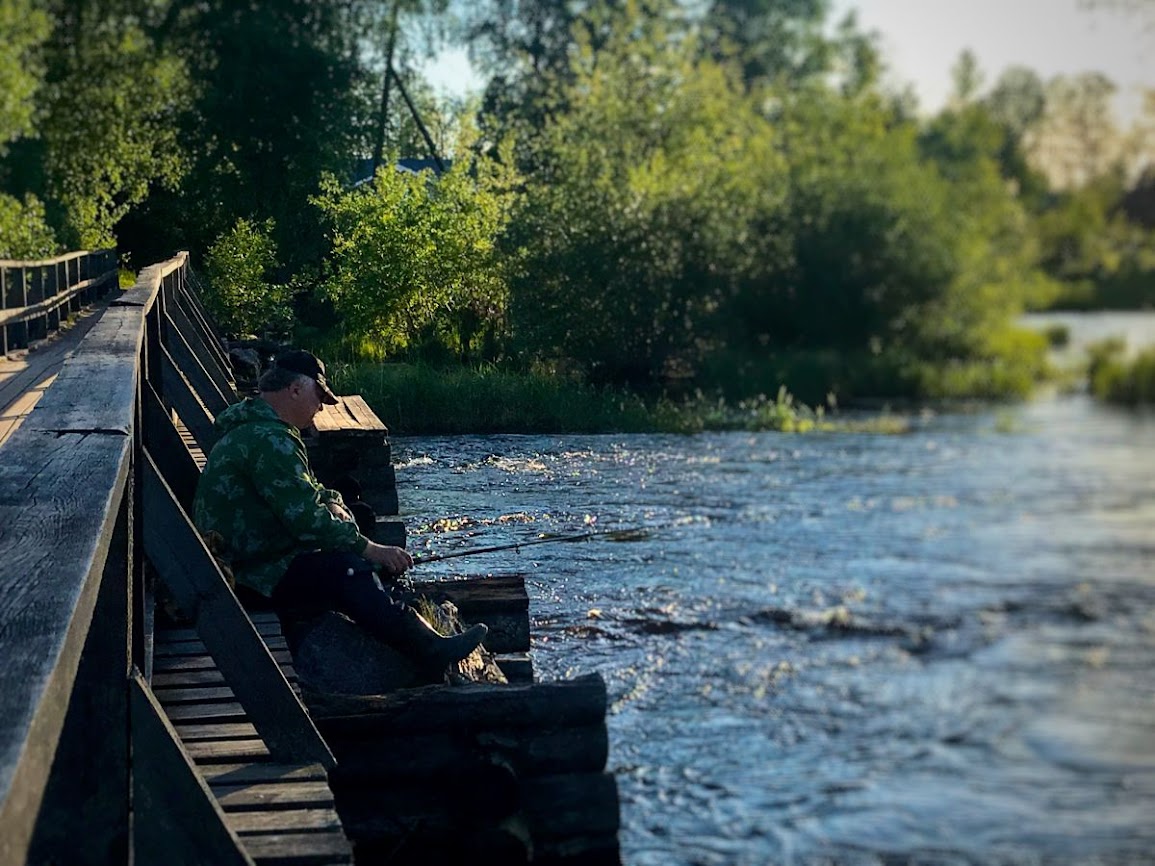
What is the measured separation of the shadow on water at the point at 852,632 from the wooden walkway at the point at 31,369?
2.22 metres

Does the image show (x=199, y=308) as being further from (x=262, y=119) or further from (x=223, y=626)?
(x=223, y=626)

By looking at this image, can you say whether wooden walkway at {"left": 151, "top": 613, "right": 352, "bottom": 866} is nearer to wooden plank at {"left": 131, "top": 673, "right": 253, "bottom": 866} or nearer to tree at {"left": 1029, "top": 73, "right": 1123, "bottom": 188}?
wooden plank at {"left": 131, "top": 673, "right": 253, "bottom": 866}

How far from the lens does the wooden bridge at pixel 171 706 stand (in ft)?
3.29

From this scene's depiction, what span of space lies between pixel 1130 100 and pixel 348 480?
13.1 feet

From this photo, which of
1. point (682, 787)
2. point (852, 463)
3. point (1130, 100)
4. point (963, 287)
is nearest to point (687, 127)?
point (963, 287)

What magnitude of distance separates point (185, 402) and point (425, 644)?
1464 mm

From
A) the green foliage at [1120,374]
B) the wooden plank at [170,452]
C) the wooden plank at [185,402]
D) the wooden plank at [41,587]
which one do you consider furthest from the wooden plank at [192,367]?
the green foliage at [1120,374]

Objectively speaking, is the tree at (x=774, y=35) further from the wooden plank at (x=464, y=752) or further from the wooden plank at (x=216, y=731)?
the wooden plank at (x=216, y=731)

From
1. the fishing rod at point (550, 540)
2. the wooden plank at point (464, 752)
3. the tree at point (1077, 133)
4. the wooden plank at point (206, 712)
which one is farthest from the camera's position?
the tree at point (1077, 133)

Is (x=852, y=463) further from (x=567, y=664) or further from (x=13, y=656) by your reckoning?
(x=13, y=656)

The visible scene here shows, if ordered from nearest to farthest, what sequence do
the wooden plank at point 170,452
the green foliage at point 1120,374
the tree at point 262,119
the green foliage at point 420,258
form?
1. the wooden plank at point 170,452
2. the green foliage at point 420,258
3. the tree at point 262,119
4. the green foliage at point 1120,374

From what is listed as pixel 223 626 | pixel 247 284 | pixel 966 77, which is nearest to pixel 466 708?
pixel 223 626

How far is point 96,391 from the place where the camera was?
196 centimetres

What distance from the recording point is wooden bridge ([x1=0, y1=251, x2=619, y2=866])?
1.00 metres
